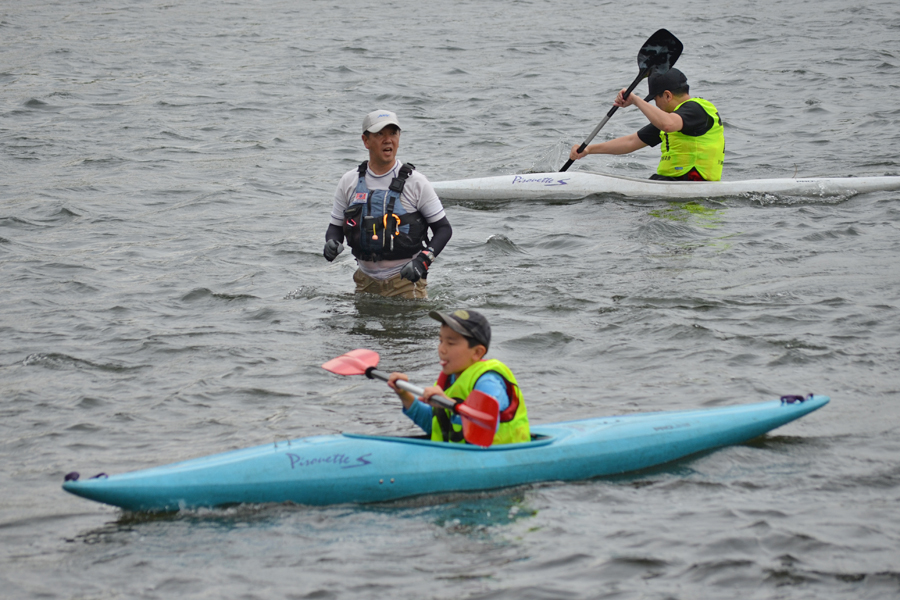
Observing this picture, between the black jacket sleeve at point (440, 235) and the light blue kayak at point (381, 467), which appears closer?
the light blue kayak at point (381, 467)

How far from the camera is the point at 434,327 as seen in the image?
713cm

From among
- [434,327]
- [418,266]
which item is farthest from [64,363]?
[434,327]

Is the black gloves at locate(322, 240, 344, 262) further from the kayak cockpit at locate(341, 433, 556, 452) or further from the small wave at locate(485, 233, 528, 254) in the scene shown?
the small wave at locate(485, 233, 528, 254)

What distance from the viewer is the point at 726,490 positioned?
4664mm

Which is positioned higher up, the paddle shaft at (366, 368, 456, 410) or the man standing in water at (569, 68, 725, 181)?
the man standing in water at (569, 68, 725, 181)

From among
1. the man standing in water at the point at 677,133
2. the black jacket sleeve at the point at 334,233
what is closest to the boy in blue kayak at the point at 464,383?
the black jacket sleeve at the point at 334,233

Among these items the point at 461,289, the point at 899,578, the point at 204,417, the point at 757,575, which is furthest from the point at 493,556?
the point at 461,289

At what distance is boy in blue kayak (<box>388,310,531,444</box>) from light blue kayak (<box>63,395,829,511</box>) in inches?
5.6

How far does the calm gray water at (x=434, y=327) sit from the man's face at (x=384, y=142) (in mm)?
1213

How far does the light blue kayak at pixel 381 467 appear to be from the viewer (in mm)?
4375

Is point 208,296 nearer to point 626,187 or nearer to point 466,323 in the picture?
point 466,323

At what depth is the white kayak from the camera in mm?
10281

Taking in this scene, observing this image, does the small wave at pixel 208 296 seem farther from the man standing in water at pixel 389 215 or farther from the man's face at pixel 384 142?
the man's face at pixel 384 142

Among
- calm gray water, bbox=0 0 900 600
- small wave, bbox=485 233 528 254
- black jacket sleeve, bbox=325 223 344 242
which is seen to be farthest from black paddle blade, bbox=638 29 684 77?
black jacket sleeve, bbox=325 223 344 242
